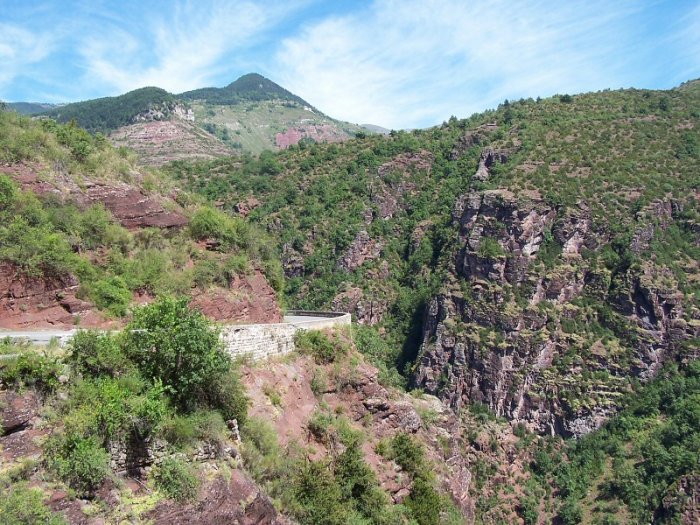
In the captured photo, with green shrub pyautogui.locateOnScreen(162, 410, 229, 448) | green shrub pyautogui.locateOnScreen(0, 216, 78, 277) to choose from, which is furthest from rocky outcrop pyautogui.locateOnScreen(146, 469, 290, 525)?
green shrub pyautogui.locateOnScreen(0, 216, 78, 277)

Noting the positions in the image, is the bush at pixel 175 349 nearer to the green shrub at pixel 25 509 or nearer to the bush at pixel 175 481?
the bush at pixel 175 481

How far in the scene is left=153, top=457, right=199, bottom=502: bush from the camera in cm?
1059

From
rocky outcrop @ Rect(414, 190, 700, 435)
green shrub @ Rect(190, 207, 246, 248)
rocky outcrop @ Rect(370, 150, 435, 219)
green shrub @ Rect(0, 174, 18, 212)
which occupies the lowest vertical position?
rocky outcrop @ Rect(414, 190, 700, 435)

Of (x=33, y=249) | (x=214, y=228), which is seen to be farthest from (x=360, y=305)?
(x=33, y=249)

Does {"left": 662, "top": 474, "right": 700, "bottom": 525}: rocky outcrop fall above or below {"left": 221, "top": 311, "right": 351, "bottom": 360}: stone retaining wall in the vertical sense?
below

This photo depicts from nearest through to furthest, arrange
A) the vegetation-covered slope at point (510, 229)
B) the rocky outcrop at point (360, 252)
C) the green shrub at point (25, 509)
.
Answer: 1. the green shrub at point (25, 509)
2. the vegetation-covered slope at point (510, 229)
3. the rocky outcrop at point (360, 252)

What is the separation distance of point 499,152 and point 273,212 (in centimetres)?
4146

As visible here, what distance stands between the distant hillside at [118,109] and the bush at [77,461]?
144802 mm

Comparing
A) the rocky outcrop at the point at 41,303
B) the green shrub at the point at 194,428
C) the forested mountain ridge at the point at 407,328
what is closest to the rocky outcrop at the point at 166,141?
the forested mountain ridge at the point at 407,328

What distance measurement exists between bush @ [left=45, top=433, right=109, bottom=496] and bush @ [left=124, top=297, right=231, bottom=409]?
241 centimetres

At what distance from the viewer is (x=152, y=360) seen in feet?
40.7

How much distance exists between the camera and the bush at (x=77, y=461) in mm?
9469

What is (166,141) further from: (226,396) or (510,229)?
A: (226,396)

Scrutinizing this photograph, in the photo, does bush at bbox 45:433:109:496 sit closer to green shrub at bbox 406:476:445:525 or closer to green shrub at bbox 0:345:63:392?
green shrub at bbox 0:345:63:392
